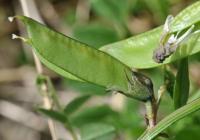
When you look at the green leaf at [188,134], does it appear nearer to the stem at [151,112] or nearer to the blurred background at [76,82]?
the blurred background at [76,82]

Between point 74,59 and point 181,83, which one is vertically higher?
point 74,59

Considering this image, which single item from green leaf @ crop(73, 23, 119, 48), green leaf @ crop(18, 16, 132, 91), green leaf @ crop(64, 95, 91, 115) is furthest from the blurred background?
green leaf @ crop(18, 16, 132, 91)

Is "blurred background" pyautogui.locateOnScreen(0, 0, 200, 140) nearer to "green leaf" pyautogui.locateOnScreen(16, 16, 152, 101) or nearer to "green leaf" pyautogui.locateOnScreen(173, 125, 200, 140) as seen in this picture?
"green leaf" pyautogui.locateOnScreen(173, 125, 200, 140)

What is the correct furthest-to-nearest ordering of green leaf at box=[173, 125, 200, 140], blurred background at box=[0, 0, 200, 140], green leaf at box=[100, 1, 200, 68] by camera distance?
blurred background at box=[0, 0, 200, 140] → green leaf at box=[173, 125, 200, 140] → green leaf at box=[100, 1, 200, 68]

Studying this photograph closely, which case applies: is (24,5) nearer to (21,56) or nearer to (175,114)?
(175,114)

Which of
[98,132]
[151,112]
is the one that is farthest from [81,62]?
[98,132]

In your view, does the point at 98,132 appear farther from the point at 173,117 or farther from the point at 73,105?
the point at 173,117
